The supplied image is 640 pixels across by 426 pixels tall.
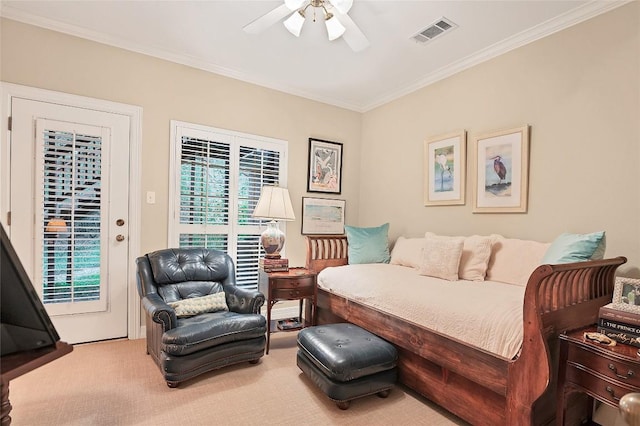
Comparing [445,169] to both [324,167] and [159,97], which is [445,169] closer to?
[324,167]

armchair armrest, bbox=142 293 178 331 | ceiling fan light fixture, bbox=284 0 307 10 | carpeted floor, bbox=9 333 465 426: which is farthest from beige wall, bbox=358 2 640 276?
armchair armrest, bbox=142 293 178 331

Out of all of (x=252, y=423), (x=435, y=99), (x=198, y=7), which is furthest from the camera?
(x=435, y=99)

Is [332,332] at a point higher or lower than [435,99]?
lower

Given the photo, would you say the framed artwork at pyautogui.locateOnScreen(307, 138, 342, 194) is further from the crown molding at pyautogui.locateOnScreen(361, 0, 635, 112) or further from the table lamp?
the crown molding at pyautogui.locateOnScreen(361, 0, 635, 112)

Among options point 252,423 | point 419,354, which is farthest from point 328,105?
point 252,423

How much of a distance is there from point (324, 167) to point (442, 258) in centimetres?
205

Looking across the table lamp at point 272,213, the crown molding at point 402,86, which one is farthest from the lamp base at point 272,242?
the crown molding at point 402,86

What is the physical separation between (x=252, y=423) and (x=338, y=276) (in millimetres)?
1488

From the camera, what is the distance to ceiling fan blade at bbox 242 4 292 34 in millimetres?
2098

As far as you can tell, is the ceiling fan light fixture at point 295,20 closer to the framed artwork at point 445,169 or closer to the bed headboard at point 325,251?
the framed artwork at point 445,169

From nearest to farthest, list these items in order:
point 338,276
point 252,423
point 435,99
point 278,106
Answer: point 252,423 → point 338,276 → point 435,99 → point 278,106

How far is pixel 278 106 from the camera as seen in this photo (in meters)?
3.93

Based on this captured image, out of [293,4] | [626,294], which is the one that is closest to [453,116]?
[293,4]

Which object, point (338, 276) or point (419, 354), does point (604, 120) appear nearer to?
point (419, 354)
